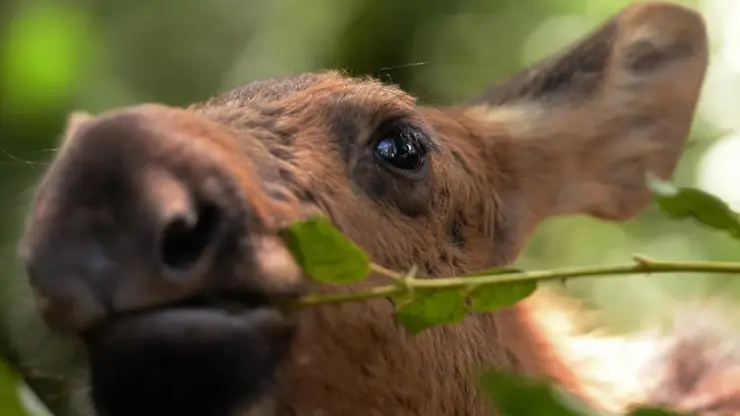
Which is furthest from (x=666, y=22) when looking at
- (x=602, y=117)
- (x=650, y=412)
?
(x=650, y=412)

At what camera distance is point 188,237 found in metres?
1.30

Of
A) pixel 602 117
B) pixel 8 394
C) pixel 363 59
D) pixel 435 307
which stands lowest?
pixel 8 394

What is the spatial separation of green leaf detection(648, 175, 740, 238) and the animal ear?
150 cm

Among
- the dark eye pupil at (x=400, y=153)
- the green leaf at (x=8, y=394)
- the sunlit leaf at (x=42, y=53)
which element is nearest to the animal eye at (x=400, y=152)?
the dark eye pupil at (x=400, y=153)

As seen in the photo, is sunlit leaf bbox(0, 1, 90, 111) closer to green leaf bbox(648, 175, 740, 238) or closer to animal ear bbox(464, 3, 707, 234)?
animal ear bbox(464, 3, 707, 234)

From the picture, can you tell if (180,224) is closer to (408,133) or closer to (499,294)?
(499,294)

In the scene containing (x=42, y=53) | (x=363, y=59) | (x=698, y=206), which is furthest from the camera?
(x=363, y=59)

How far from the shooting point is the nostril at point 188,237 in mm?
1271

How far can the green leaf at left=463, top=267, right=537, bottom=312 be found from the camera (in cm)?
122

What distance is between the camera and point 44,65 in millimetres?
4836

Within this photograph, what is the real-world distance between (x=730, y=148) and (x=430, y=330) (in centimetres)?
467

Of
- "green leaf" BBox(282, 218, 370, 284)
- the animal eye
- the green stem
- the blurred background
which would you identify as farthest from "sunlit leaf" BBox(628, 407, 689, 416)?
the blurred background

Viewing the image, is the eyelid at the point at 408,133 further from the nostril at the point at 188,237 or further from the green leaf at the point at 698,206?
the green leaf at the point at 698,206

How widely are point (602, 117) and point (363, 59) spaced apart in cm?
295
